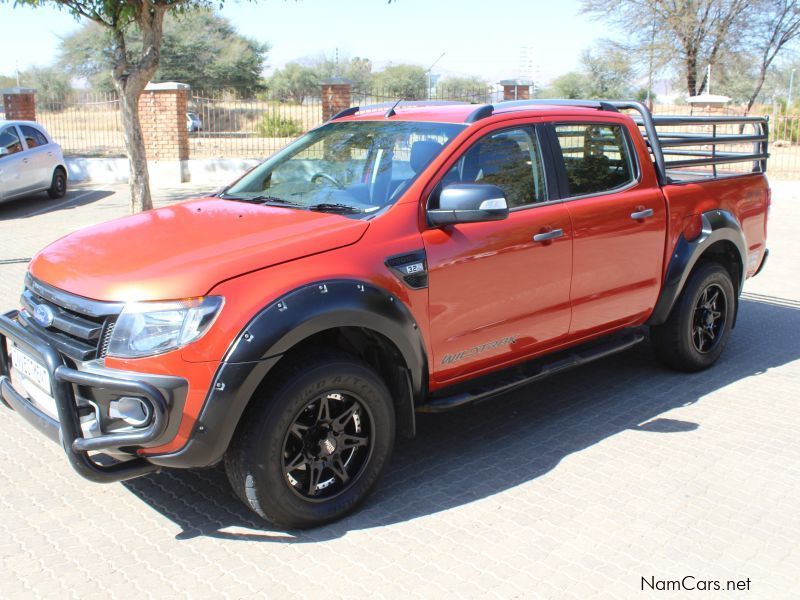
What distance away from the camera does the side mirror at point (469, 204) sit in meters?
3.99

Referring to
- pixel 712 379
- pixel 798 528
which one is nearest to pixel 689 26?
pixel 712 379

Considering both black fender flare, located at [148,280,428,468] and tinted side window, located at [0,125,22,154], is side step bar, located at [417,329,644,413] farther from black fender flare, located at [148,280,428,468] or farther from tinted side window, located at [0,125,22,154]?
tinted side window, located at [0,125,22,154]

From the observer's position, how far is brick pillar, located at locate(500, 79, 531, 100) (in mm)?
24844

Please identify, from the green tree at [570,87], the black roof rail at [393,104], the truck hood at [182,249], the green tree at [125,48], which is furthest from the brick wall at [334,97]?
the green tree at [570,87]

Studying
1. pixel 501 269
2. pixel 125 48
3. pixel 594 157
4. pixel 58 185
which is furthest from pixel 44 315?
pixel 58 185

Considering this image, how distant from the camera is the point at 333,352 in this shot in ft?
12.2

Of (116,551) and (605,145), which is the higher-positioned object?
(605,145)

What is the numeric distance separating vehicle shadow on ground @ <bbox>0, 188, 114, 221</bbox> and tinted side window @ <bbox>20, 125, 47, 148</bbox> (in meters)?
1.21

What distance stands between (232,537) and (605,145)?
128 inches

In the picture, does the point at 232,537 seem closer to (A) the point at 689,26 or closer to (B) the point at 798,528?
(B) the point at 798,528

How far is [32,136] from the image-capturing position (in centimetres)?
1548

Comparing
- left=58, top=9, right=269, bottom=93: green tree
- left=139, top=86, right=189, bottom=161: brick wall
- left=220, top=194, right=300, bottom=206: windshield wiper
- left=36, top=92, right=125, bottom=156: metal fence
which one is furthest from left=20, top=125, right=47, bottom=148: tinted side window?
left=58, top=9, right=269, bottom=93: green tree

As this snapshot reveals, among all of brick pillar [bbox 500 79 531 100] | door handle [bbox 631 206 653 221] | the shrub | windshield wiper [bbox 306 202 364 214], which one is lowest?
door handle [bbox 631 206 653 221]
